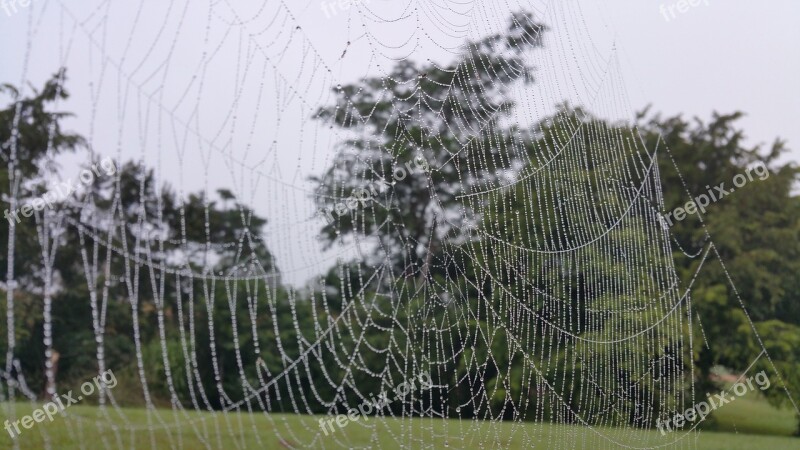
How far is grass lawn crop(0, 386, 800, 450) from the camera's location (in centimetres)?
367

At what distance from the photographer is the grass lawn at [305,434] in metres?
3.67

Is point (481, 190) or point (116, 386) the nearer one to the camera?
point (116, 386)

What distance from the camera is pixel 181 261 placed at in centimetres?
382

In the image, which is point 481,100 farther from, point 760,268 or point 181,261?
point 760,268

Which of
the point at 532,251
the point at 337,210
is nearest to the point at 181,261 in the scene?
the point at 337,210

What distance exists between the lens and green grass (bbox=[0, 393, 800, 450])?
3.69 metres

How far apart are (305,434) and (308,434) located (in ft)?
0.08

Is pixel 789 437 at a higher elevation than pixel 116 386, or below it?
below

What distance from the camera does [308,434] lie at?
19.2 ft

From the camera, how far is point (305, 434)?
5.83 metres

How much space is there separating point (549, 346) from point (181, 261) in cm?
475

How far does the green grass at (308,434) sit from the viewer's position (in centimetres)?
369

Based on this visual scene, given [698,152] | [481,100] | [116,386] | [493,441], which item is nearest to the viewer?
[116,386]

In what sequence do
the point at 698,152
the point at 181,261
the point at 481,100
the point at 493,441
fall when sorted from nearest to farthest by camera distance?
the point at 181,261 < the point at 493,441 < the point at 481,100 < the point at 698,152
